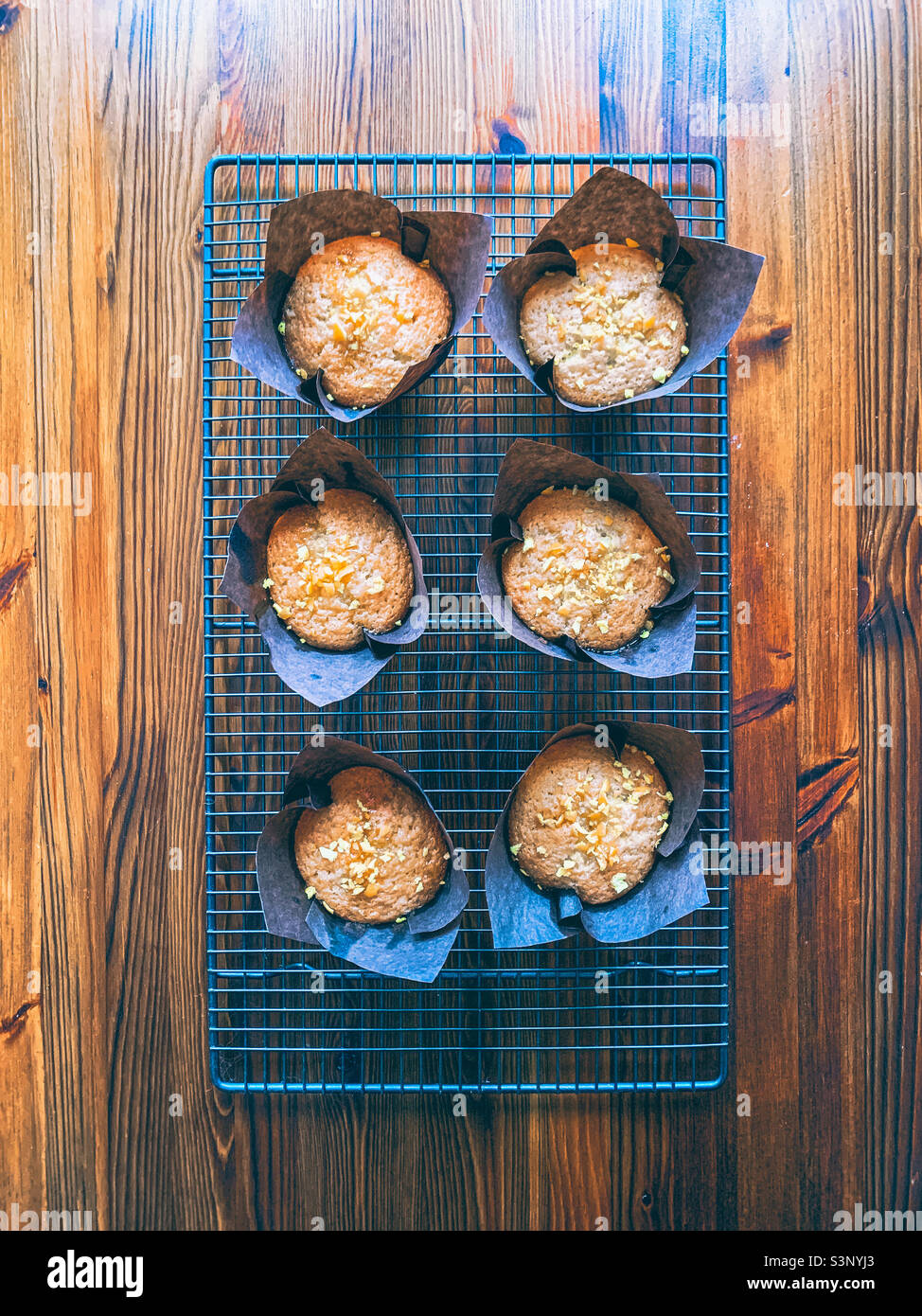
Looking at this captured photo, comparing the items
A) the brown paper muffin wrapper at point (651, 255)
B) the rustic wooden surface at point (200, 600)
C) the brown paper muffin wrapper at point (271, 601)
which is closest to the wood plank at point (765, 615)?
the rustic wooden surface at point (200, 600)

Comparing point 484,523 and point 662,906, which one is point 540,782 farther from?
point 484,523

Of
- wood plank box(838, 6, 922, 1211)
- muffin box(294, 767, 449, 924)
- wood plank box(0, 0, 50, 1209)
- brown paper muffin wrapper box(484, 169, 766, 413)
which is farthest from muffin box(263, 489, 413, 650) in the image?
wood plank box(838, 6, 922, 1211)

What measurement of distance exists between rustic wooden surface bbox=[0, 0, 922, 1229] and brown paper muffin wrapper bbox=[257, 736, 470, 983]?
35 cm

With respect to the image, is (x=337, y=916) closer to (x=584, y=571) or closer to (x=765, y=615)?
(x=584, y=571)

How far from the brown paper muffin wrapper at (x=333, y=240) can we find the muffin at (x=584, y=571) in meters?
0.39

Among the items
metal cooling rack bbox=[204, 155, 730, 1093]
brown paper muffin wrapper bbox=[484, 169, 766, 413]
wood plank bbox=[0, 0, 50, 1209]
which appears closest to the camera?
brown paper muffin wrapper bbox=[484, 169, 766, 413]

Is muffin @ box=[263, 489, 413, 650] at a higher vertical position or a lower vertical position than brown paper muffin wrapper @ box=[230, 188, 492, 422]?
lower

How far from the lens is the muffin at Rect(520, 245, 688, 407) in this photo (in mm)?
1758

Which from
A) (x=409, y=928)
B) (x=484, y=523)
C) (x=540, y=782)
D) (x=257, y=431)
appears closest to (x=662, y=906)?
(x=540, y=782)

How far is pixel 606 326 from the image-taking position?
1756mm

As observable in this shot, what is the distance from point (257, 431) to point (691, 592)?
102 centimetres

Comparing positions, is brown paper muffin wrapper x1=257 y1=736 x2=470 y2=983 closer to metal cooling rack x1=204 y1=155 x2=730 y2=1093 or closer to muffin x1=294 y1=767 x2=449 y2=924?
muffin x1=294 y1=767 x2=449 y2=924

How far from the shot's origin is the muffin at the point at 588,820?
70.2 inches
